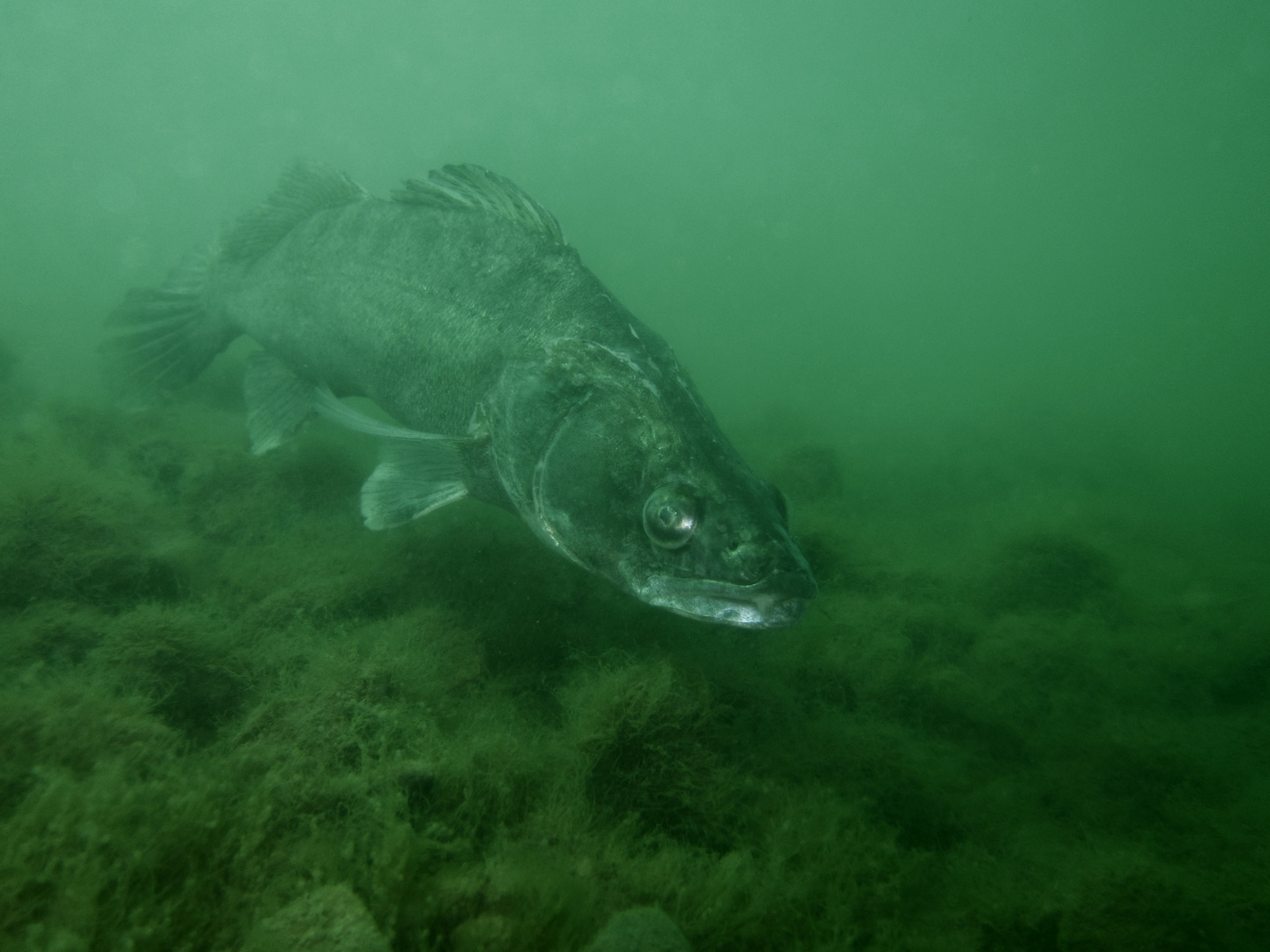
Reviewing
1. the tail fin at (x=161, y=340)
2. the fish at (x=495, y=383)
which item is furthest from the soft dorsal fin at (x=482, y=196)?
the tail fin at (x=161, y=340)

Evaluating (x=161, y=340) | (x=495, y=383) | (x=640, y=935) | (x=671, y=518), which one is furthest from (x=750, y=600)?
(x=161, y=340)

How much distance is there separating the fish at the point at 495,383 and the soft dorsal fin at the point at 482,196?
1 cm

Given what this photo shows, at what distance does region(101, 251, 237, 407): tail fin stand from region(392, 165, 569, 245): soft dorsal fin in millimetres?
3636

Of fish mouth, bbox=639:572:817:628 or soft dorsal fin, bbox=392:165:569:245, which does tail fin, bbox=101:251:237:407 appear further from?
fish mouth, bbox=639:572:817:628

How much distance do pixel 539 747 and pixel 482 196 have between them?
4249 mm

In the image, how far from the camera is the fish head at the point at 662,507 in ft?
9.32

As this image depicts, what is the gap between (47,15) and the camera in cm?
7775

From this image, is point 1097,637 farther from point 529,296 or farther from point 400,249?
point 400,249

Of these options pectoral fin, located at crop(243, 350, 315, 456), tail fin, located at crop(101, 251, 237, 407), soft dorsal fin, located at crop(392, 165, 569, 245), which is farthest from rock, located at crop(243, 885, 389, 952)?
tail fin, located at crop(101, 251, 237, 407)

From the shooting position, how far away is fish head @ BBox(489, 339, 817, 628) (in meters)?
2.84

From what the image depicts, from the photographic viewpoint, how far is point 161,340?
22.9ft

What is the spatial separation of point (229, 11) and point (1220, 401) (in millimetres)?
148030

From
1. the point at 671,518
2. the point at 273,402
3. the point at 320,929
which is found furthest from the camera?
the point at 273,402

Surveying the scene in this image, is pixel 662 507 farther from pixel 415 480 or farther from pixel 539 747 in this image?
pixel 415 480
